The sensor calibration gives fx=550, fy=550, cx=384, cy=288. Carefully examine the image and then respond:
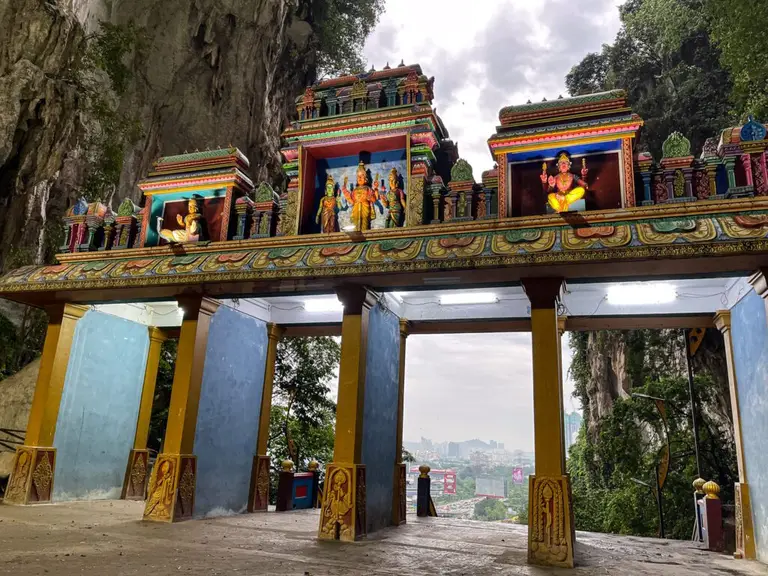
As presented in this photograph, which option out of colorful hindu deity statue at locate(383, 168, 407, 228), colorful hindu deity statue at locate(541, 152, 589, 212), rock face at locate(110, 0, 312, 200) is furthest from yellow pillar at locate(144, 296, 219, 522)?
rock face at locate(110, 0, 312, 200)

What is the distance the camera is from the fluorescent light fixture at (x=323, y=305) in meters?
10.5

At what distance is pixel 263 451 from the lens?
36.7 ft

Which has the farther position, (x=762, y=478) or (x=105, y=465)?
(x=105, y=465)

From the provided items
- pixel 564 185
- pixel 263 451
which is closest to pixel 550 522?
pixel 564 185

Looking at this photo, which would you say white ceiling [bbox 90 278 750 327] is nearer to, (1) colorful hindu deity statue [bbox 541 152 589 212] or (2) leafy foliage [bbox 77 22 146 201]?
(1) colorful hindu deity statue [bbox 541 152 589 212]

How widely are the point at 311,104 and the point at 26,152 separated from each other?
859cm

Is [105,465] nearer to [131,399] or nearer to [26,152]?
[131,399]

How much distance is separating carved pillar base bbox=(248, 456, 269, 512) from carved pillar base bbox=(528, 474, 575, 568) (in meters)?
6.04

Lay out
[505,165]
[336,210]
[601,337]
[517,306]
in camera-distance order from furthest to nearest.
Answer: [601,337] → [517,306] → [336,210] → [505,165]

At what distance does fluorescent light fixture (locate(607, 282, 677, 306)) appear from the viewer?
28.1 ft

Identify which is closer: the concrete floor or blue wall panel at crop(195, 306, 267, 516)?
the concrete floor

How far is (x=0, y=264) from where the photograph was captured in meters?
14.0

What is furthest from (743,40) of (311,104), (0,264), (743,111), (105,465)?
(0,264)

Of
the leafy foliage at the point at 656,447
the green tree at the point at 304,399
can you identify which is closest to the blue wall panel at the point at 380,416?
the leafy foliage at the point at 656,447
